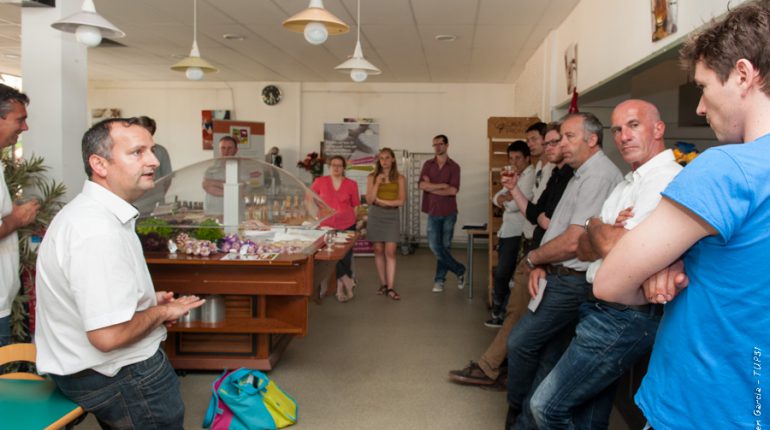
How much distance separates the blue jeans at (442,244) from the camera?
23.2 ft

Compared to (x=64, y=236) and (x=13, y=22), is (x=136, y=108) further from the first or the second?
(x=64, y=236)

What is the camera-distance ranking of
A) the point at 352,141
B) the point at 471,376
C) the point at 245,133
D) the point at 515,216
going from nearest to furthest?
the point at 471,376
the point at 515,216
the point at 245,133
the point at 352,141

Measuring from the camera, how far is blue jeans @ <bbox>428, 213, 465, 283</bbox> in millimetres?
7059

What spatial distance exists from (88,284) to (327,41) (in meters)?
6.16

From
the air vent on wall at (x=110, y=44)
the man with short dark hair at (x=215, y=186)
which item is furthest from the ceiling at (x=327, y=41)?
the man with short dark hair at (x=215, y=186)

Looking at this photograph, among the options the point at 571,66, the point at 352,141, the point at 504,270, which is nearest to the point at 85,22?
the point at 504,270

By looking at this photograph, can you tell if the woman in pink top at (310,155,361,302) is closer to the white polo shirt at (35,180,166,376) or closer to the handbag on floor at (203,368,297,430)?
the handbag on floor at (203,368,297,430)

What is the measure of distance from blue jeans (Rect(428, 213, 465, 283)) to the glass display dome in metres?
3.22

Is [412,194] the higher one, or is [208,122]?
[208,122]

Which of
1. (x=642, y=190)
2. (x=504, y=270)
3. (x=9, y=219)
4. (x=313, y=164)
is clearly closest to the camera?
(x=642, y=190)

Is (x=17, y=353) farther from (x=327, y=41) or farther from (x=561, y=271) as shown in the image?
(x=327, y=41)

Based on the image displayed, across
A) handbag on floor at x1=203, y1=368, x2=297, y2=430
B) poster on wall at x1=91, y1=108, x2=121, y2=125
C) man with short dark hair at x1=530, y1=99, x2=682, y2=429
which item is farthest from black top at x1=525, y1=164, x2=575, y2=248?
poster on wall at x1=91, y1=108, x2=121, y2=125

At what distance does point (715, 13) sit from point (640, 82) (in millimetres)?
2288

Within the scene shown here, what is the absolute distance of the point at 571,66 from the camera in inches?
225
